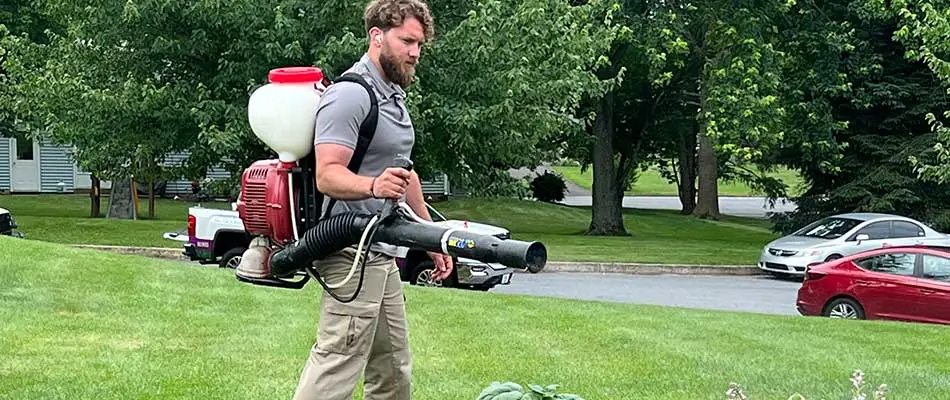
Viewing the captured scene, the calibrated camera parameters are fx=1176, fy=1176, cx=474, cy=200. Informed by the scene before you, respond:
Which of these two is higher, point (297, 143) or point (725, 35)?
point (725, 35)

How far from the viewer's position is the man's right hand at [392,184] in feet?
11.6

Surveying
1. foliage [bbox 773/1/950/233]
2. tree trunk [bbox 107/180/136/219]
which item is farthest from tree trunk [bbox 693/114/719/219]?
tree trunk [bbox 107/180/136/219]

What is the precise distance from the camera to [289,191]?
13.1ft

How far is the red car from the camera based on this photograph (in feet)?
47.1

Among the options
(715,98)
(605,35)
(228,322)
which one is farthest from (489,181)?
(228,322)

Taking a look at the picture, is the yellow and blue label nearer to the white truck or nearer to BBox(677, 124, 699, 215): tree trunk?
the white truck

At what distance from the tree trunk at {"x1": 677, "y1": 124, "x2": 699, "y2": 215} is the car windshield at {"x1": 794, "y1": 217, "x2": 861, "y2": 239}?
12.8 meters

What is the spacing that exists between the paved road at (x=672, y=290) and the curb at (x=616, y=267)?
518 millimetres

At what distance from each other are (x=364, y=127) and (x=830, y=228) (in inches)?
794

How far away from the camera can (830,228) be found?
22.7m

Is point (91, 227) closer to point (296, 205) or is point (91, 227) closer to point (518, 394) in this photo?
point (296, 205)

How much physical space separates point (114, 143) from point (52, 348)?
12.3m

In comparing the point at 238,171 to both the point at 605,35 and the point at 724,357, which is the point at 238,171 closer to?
the point at 605,35

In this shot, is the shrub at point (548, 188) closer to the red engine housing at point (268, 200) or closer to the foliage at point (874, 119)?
the foliage at point (874, 119)
